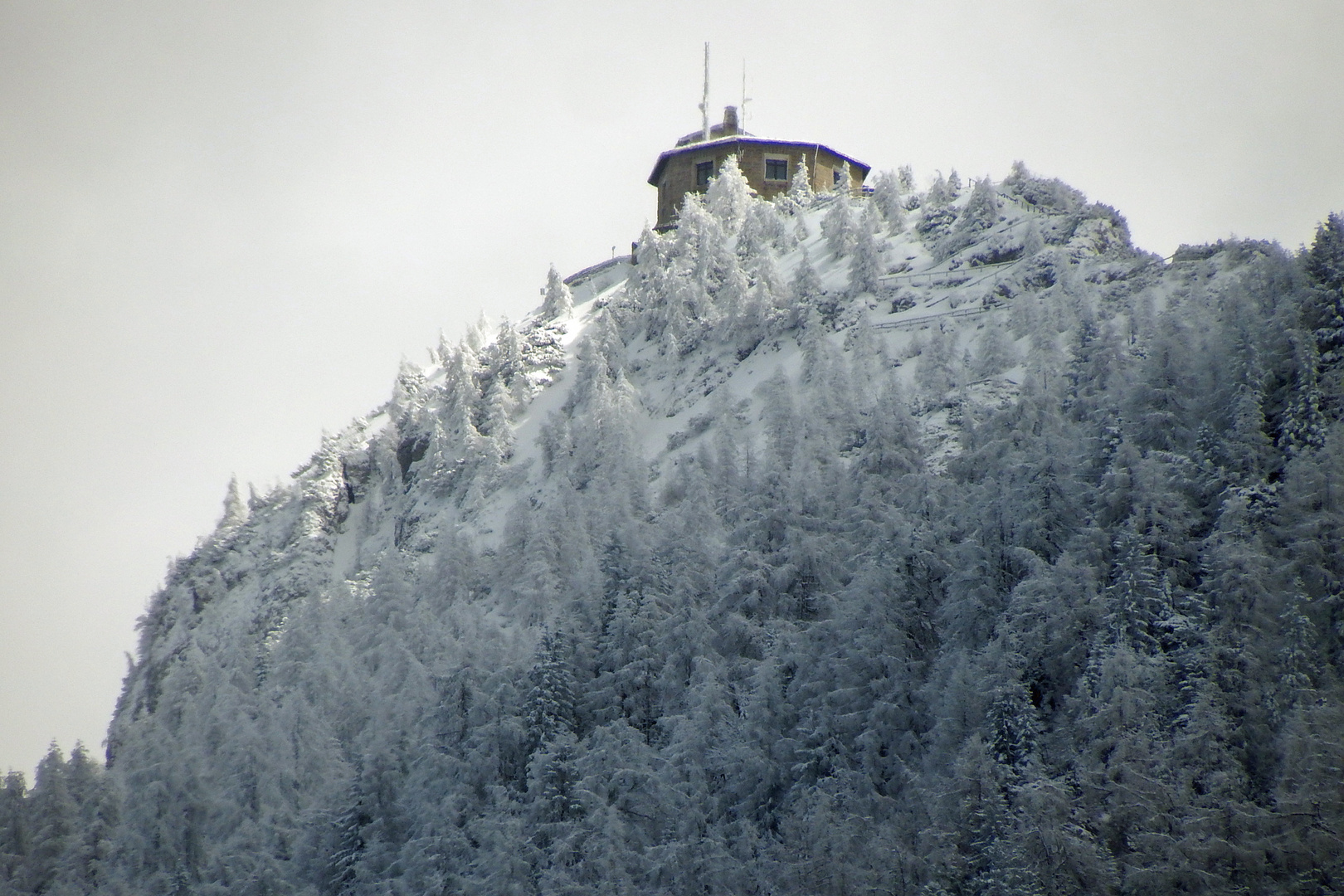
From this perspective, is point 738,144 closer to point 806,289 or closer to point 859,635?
point 806,289

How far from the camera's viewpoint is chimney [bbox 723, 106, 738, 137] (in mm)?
87938

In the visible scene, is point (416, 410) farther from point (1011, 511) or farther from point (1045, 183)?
point (1011, 511)

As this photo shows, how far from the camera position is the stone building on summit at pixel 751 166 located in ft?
266

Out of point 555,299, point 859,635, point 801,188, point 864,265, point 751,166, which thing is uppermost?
point 751,166

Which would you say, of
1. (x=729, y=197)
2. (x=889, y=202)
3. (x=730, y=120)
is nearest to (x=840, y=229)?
(x=889, y=202)

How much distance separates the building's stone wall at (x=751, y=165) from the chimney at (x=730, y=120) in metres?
5.76

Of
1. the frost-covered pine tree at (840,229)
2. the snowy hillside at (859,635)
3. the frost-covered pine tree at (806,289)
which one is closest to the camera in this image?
the snowy hillside at (859,635)

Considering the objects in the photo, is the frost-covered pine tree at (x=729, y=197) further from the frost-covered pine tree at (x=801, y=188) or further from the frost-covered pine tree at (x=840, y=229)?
the frost-covered pine tree at (x=840, y=229)

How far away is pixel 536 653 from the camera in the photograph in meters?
37.8

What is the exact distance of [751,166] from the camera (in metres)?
81.3

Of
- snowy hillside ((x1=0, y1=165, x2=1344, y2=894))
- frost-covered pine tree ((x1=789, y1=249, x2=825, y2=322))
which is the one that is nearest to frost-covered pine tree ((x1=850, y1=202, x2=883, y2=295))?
snowy hillside ((x1=0, y1=165, x2=1344, y2=894))

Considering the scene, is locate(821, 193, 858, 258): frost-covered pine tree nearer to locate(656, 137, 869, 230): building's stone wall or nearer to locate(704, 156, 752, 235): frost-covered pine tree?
locate(704, 156, 752, 235): frost-covered pine tree

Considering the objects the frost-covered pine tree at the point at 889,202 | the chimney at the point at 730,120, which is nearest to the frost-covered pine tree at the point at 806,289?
the frost-covered pine tree at the point at 889,202

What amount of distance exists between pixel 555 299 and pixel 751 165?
16755 mm
